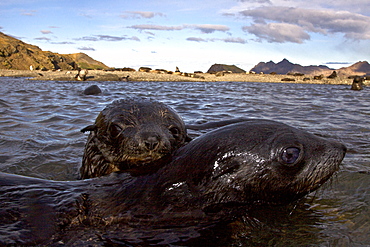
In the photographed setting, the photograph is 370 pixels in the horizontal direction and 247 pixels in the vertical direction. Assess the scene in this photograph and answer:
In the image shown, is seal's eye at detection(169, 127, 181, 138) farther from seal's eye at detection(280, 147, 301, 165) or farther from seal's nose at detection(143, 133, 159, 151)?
seal's eye at detection(280, 147, 301, 165)

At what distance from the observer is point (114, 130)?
371 cm

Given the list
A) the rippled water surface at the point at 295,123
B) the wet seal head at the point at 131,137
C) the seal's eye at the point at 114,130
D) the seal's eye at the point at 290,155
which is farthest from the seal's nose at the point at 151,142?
the seal's eye at the point at 290,155

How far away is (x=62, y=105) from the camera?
11797 mm

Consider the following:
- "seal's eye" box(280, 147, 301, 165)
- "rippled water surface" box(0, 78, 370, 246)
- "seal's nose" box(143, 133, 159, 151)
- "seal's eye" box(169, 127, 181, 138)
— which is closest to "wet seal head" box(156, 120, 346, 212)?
"seal's eye" box(280, 147, 301, 165)

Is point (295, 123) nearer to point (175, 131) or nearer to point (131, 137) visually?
point (175, 131)

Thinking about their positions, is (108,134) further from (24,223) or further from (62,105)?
(62,105)

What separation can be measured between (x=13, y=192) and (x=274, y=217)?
2.04 meters

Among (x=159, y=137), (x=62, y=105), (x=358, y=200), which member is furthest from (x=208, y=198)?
(x=62, y=105)

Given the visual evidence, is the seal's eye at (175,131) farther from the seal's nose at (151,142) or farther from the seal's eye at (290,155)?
the seal's eye at (290,155)

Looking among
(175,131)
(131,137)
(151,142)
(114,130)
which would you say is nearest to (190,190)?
(151,142)

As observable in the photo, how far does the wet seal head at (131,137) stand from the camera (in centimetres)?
326

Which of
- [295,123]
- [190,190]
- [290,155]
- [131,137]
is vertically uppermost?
[290,155]

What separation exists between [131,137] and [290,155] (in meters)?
1.64

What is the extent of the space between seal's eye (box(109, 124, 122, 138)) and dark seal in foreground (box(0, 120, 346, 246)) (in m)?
1.17
